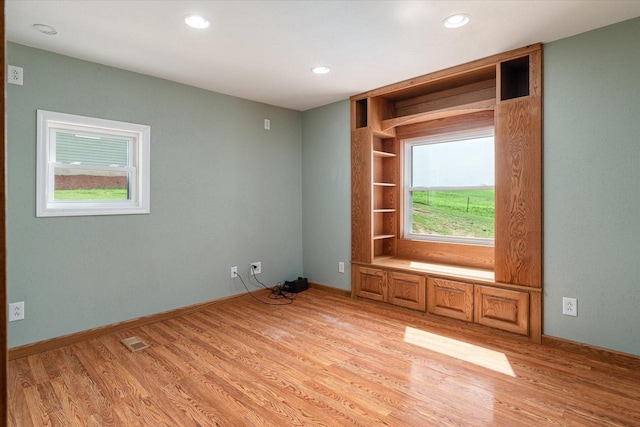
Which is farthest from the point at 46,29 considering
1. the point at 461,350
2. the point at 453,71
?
the point at 461,350

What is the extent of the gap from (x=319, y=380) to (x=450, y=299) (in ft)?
5.36

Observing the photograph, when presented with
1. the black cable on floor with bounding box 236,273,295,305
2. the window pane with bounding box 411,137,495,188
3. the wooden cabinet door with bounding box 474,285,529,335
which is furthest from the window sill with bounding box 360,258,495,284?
the black cable on floor with bounding box 236,273,295,305

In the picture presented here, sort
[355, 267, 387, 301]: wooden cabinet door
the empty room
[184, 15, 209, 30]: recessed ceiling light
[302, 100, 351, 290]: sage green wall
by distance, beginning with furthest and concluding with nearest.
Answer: [302, 100, 351, 290]: sage green wall
[355, 267, 387, 301]: wooden cabinet door
[184, 15, 209, 30]: recessed ceiling light
the empty room

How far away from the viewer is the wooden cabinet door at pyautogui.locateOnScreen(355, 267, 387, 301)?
3838 millimetres

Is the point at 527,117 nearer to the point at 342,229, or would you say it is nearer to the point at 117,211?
the point at 342,229

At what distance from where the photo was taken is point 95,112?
3016 millimetres

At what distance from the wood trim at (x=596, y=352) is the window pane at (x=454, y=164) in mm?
1525

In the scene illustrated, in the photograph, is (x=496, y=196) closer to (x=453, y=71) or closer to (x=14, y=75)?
(x=453, y=71)

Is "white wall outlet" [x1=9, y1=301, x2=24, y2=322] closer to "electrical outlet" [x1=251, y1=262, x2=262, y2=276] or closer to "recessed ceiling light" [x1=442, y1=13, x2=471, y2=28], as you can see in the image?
"electrical outlet" [x1=251, y1=262, x2=262, y2=276]

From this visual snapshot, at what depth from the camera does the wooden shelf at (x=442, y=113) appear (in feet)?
10.4

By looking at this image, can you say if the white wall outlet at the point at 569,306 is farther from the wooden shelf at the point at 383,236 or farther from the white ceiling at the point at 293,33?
the white ceiling at the point at 293,33

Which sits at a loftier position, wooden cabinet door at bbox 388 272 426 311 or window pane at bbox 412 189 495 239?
window pane at bbox 412 189 495 239

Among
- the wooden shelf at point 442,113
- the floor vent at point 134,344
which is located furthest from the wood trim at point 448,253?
the floor vent at point 134,344

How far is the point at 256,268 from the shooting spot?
429 centimetres
